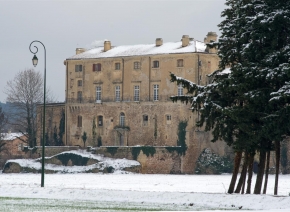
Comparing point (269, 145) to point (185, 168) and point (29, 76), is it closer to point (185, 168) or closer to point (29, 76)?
point (185, 168)

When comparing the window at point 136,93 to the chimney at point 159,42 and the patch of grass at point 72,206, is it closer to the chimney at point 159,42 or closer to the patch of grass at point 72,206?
the chimney at point 159,42

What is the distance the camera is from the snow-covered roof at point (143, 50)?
235ft

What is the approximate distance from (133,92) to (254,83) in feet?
151

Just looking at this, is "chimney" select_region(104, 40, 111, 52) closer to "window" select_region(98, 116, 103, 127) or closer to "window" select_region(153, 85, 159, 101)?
"window" select_region(98, 116, 103, 127)

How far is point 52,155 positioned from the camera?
240 ft

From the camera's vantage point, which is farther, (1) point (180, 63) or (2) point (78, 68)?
(2) point (78, 68)

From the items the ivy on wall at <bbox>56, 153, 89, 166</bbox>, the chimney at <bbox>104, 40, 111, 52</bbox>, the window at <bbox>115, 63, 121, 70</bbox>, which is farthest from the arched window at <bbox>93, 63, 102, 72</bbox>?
the ivy on wall at <bbox>56, 153, 89, 166</bbox>

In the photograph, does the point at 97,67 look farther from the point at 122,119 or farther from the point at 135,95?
the point at 122,119

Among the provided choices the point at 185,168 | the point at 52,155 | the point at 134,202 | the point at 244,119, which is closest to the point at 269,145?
the point at 244,119

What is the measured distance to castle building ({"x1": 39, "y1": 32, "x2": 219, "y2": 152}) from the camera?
7062cm

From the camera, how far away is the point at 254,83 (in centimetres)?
2758

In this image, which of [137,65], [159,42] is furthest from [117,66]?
[159,42]

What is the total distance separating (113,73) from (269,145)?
46.8 meters

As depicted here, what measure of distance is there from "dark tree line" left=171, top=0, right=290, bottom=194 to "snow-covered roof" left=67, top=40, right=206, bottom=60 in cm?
4096
